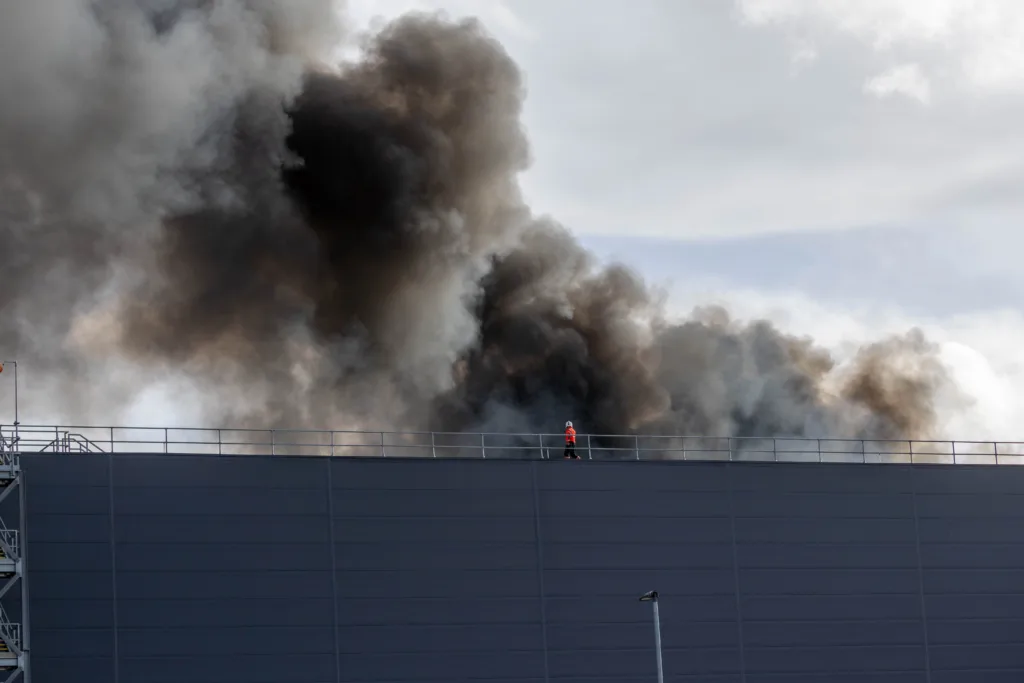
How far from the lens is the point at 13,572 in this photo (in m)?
25.9

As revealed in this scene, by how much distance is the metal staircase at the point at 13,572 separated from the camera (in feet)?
84.1

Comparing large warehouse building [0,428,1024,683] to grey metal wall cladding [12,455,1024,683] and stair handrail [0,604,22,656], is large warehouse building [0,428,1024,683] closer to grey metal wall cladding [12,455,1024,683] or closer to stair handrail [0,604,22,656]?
grey metal wall cladding [12,455,1024,683]

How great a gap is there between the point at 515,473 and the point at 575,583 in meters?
2.61

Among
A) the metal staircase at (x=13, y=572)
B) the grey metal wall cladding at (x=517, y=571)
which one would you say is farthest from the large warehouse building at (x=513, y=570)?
the metal staircase at (x=13, y=572)

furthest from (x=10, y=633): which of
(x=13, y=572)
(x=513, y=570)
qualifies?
(x=513, y=570)

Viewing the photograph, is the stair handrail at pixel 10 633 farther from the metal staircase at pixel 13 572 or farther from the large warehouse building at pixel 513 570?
the large warehouse building at pixel 513 570

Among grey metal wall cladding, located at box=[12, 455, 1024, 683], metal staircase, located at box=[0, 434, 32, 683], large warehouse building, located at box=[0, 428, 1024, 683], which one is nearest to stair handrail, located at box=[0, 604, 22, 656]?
metal staircase, located at box=[0, 434, 32, 683]

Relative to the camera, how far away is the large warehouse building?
2762cm

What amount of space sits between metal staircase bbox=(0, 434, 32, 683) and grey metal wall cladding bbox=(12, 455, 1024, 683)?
15.5 inches

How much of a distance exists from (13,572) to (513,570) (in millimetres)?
9829

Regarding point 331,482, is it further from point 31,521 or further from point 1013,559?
point 1013,559

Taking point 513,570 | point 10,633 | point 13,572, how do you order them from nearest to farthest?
1. point 13,572
2. point 10,633
3. point 513,570

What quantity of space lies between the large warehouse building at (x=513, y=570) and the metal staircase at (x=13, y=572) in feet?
0.74

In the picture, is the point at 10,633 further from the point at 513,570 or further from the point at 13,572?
the point at 513,570
